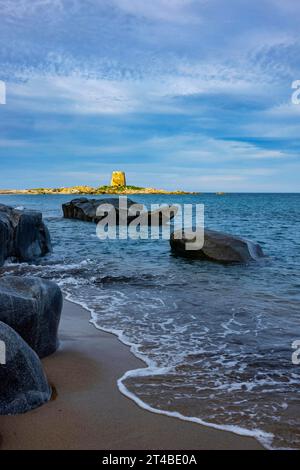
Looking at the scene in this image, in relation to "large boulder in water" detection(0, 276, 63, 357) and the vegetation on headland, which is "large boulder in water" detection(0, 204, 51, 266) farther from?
the vegetation on headland

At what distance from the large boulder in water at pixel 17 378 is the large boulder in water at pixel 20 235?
32.5 feet

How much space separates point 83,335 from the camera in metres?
6.82

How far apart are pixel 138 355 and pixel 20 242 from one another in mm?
10209

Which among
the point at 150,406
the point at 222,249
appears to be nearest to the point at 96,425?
the point at 150,406

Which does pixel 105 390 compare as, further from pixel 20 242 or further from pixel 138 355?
pixel 20 242

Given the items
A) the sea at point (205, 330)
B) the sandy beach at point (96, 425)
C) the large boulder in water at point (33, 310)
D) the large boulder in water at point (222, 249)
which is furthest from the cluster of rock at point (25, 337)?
the large boulder in water at point (222, 249)

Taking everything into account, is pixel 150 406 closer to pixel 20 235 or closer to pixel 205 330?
pixel 205 330

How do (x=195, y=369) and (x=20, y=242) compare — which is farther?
(x=20, y=242)

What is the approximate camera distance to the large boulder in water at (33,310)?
536cm

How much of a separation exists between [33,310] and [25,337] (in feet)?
1.18

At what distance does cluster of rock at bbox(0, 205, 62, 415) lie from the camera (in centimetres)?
→ 410

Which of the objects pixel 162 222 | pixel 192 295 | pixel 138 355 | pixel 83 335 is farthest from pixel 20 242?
pixel 162 222

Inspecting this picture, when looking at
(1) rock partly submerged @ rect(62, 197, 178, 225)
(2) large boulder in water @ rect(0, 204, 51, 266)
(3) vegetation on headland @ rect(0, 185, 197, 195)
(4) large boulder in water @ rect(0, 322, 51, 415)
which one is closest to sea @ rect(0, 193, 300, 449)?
(2) large boulder in water @ rect(0, 204, 51, 266)

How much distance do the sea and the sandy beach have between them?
7.8 inches
